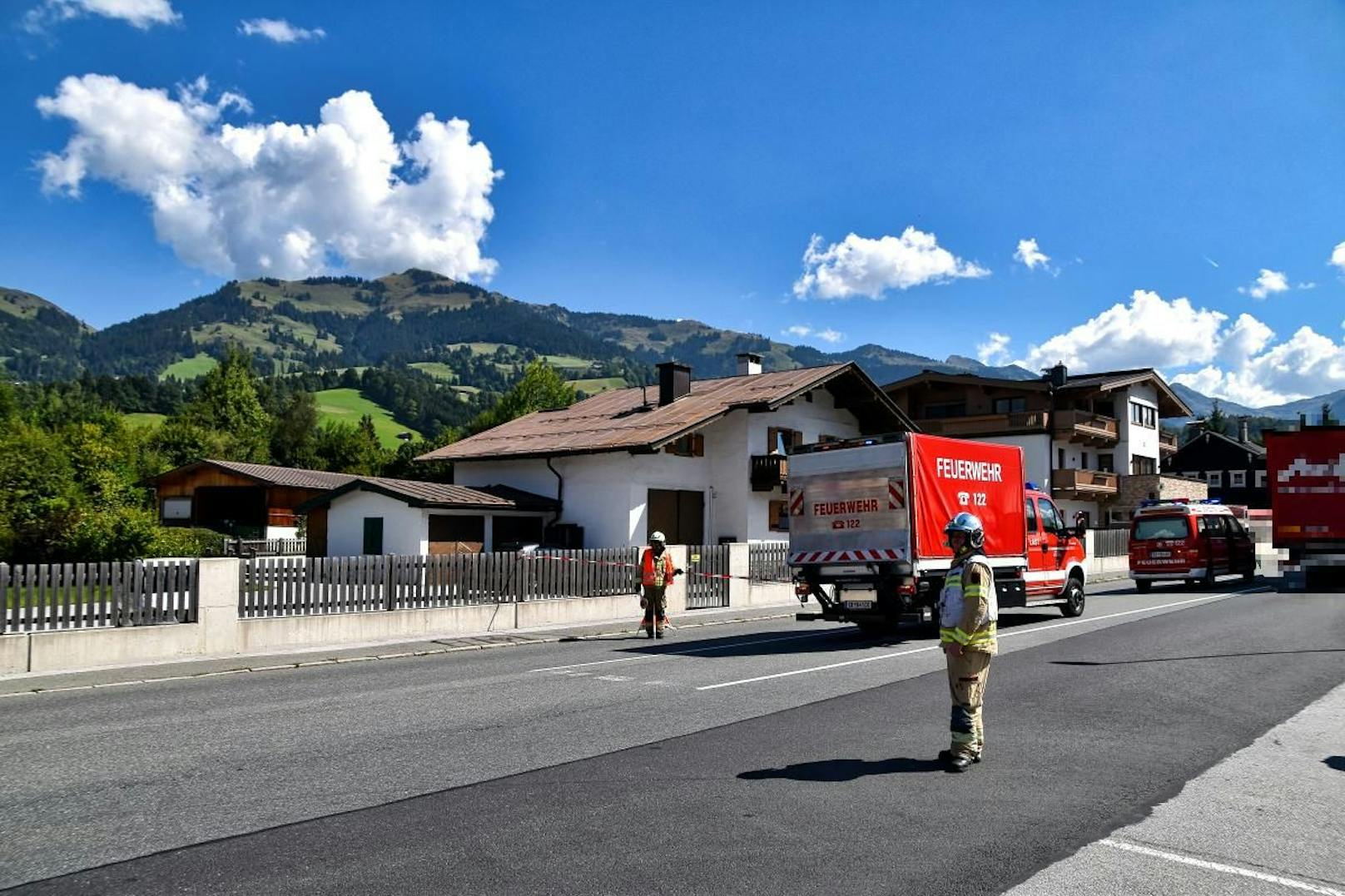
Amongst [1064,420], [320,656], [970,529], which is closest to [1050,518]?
[970,529]

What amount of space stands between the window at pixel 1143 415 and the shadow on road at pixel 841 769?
57.1 m

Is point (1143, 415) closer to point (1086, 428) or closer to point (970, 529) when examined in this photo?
point (1086, 428)

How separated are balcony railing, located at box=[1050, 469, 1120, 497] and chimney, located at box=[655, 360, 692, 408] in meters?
25.0

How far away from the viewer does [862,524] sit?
52.9ft

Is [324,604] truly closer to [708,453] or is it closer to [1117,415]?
[708,453]

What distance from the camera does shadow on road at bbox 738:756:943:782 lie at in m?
7.01

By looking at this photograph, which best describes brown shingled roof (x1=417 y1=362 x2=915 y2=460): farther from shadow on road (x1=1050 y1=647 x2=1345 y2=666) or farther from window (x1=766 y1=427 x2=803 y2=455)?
shadow on road (x1=1050 y1=647 x2=1345 y2=666)

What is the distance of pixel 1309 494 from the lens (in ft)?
81.5

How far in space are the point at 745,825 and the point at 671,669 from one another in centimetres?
722

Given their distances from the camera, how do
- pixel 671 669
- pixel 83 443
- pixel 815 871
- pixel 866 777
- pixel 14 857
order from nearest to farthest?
pixel 815 871, pixel 14 857, pixel 866 777, pixel 671 669, pixel 83 443

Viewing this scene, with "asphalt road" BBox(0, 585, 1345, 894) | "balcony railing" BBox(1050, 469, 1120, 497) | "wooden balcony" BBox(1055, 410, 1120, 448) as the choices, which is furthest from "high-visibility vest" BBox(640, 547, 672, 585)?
"wooden balcony" BBox(1055, 410, 1120, 448)

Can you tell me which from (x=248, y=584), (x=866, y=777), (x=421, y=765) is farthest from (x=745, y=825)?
(x=248, y=584)

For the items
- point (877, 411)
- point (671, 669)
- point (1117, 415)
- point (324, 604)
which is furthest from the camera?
point (1117, 415)

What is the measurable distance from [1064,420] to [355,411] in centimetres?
12532
